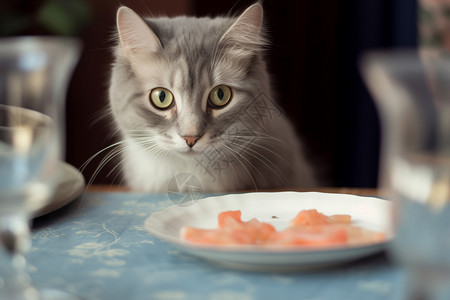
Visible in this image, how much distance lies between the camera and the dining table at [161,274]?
612 mm

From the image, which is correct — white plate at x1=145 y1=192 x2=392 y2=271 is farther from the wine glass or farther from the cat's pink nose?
the cat's pink nose

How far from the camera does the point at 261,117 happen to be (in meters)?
1.38

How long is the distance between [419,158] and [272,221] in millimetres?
396

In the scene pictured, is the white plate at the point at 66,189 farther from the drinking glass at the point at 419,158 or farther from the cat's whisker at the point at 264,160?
the drinking glass at the point at 419,158

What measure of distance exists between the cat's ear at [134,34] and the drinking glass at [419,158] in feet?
2.73

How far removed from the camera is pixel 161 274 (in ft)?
2.22

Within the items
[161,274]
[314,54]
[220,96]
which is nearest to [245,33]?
[220,96]

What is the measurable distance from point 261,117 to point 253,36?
20cm

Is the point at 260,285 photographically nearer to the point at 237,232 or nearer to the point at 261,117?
the point at 237,232

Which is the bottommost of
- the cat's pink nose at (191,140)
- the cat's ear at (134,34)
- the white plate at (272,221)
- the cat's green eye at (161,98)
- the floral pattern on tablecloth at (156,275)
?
the floral pattern on tablecloth at (156,275)

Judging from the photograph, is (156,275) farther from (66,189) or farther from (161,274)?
(66,189)

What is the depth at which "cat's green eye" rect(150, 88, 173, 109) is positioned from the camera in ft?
4.08

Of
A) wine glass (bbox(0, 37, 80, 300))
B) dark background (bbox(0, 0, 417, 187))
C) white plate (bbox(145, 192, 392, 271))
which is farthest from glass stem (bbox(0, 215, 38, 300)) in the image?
dark background (bbox(0, 0, 417, 187))

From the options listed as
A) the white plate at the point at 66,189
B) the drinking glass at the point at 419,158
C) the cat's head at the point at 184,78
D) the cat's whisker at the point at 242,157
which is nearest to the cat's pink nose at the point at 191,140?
the cat's head at the point at 184,78
